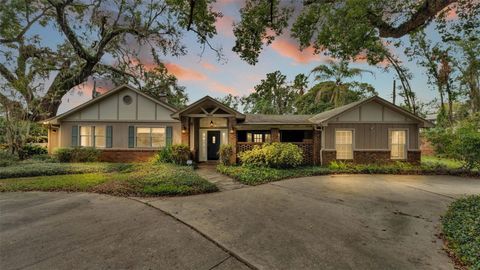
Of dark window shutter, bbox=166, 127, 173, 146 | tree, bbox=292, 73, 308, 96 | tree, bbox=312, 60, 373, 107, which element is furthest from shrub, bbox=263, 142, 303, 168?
tree, bbox=292, 73, 308, 96

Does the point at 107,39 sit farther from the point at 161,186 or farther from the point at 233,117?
the point at 161,186

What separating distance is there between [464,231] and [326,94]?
65.0 feet

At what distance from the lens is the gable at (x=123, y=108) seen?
549 inches

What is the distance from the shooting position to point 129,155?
14.0 m

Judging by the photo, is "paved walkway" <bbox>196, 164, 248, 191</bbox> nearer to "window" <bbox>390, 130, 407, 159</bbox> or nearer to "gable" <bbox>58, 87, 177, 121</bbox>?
"gable" <bbox>58, 87, 177, 121</bbox>

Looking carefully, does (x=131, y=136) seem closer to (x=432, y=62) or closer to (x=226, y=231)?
(x=226, y=231)

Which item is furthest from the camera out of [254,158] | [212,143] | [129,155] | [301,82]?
[301,82]

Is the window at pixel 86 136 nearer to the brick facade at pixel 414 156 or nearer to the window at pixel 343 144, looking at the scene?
the window at pixel 343 144

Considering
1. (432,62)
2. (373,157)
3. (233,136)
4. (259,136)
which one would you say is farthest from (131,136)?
(432,62)

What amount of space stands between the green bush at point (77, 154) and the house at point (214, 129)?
0.68 meters

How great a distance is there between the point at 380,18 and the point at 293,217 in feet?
19.6

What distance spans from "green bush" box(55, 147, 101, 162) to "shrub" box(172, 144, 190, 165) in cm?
504

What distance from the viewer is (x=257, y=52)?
830 cm

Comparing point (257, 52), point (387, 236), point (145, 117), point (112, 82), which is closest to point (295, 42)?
point (257, 52)
